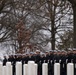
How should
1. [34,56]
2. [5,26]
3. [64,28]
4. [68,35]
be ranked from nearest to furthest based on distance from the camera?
[34,56], [5,26], [68,35], [64,28]

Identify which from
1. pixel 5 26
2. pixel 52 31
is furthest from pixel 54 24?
pixel 5 26

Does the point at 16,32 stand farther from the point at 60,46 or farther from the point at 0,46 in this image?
the point at 60,46

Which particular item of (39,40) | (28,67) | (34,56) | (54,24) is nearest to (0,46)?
(39,40)

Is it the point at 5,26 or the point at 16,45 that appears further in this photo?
the point at 16,45

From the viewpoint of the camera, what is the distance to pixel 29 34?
29.1 m

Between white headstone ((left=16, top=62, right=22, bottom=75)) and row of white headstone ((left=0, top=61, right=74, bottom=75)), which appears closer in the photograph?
row of white headstone ((left=0, top=61, right=74, bottom=75))

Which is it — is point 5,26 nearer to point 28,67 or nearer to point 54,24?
point 54,24

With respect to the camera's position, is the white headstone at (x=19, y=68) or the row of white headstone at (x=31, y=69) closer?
the row of white headstone at (x=31, y=69)

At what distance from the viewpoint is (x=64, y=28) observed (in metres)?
32.2

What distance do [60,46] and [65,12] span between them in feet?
11.7

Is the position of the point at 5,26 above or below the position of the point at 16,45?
above

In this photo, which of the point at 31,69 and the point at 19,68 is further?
the point at 19,68

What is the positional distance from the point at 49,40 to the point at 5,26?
5.08 m

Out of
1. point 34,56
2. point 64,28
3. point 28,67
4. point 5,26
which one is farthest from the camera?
point 64,28
